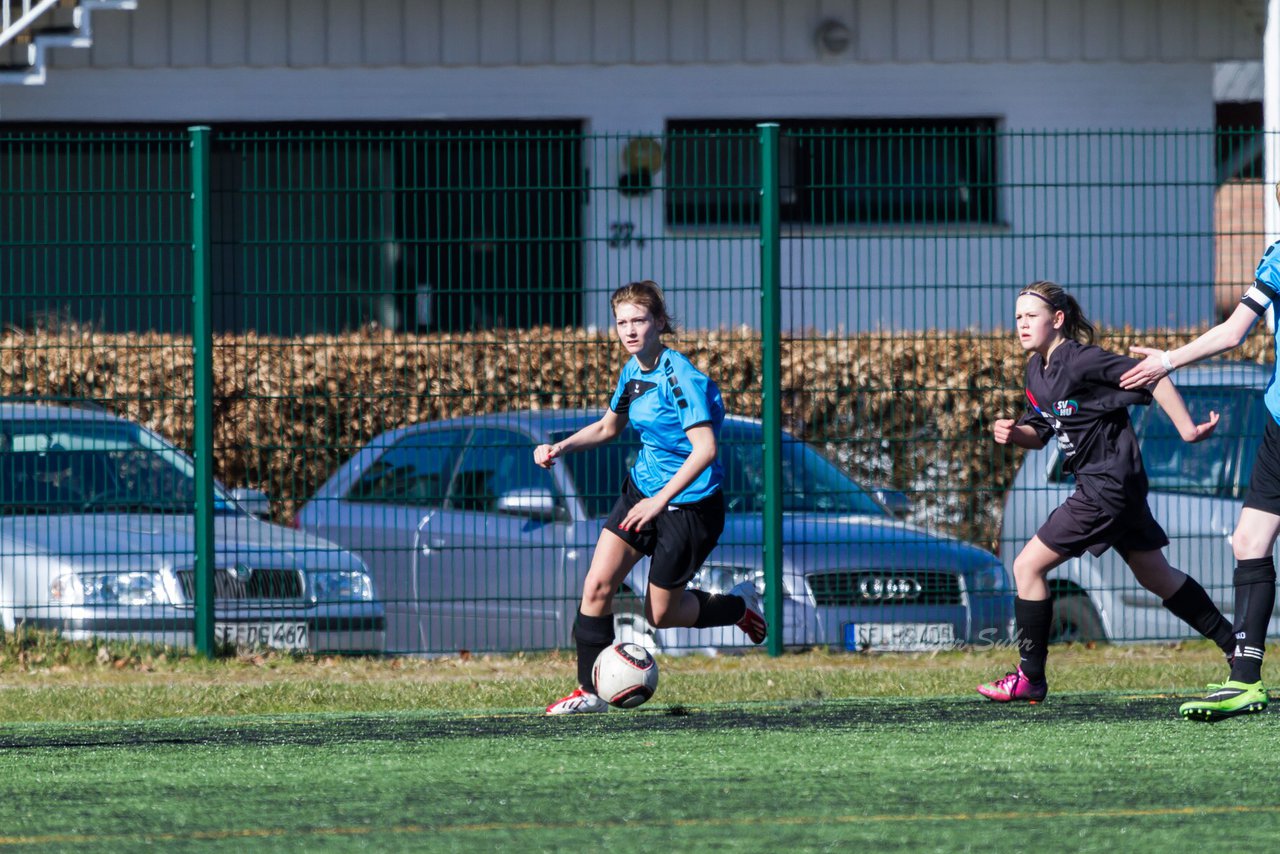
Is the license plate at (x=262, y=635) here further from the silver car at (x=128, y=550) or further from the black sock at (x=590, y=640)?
the black sock at (x=590, y=640)

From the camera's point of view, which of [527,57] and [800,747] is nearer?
[800,747]

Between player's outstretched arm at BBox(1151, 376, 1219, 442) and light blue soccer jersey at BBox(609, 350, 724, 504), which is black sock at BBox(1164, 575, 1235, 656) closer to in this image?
player's outstretched arm at BBox(1151, 376, 1219, 442)

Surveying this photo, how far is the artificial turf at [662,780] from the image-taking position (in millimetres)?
5148

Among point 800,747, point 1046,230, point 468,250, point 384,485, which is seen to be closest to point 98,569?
point 384,485

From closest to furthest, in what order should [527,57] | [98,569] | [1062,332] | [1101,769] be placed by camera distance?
1. [1101,769]
2. [1062,332]
3. [98,569]
4. [527,57]

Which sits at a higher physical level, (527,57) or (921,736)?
(527,57)

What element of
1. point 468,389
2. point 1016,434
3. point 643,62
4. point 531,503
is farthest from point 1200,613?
point 643,62

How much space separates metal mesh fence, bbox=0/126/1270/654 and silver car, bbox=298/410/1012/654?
0.6 inches

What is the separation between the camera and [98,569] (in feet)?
31.8

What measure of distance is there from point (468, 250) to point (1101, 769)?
473 centimetres

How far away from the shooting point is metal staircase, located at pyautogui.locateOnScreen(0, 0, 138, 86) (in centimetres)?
1519

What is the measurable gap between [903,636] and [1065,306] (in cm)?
283

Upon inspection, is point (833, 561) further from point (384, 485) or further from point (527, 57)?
point (527, 57)

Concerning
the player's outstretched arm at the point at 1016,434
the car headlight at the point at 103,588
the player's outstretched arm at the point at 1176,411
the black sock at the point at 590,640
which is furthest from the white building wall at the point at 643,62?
the black sock at the point at 590,640
